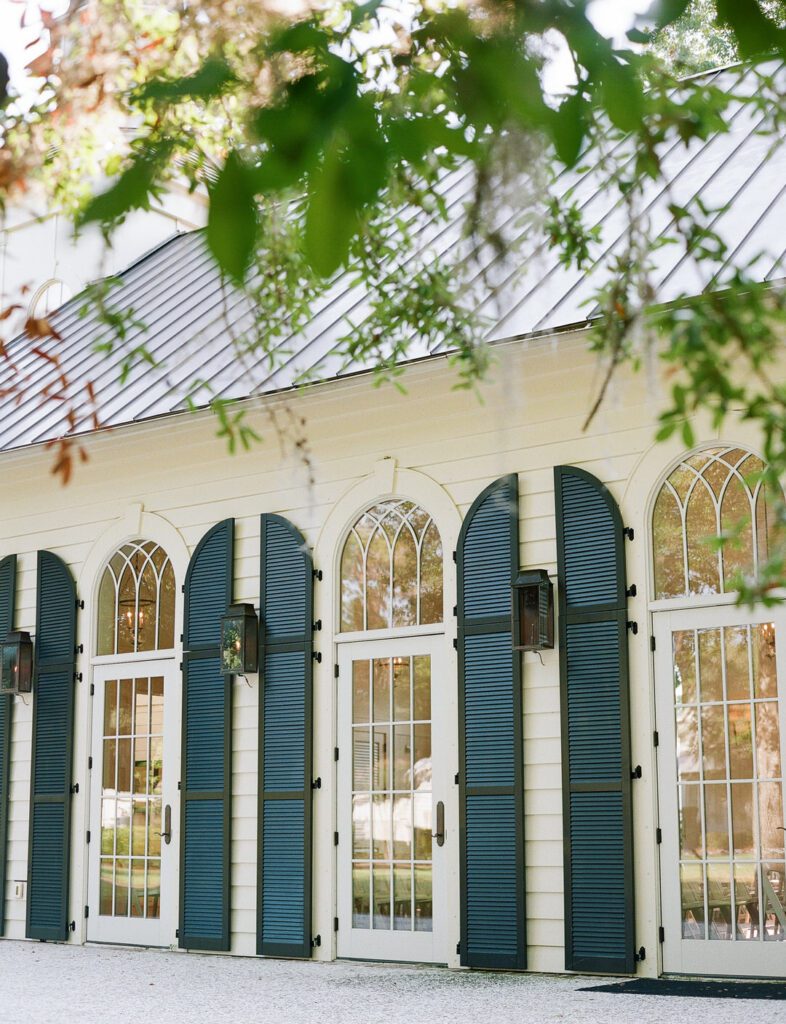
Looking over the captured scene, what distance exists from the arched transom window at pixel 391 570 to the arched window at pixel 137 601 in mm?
1563

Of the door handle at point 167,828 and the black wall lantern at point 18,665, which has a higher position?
the black wall lantern at point 18,665

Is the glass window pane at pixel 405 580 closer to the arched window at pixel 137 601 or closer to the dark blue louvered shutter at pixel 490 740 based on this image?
the dark blue louvered shutter at pixel 490 740

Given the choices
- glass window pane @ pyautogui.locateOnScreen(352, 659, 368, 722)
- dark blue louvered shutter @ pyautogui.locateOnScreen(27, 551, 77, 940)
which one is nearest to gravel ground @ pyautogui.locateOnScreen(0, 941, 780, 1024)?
dark blue louvered shutter @ pyautogui.locateOnScreen(27, 551, 77, 940)

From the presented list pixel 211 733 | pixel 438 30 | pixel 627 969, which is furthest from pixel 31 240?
pixel 438 30

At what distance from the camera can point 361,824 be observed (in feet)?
26.8

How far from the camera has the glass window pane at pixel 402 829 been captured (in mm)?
→ 7938

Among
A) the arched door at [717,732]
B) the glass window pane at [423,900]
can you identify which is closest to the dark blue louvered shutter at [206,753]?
the glass window pane at [423,900]

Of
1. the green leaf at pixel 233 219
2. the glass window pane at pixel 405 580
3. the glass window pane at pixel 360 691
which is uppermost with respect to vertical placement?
the glass window pane at pixel 405 580

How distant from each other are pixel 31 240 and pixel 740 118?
25.4 ft

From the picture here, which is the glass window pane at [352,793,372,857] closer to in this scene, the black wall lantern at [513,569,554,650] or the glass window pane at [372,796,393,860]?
the glass window pane at [372,796,393,860]

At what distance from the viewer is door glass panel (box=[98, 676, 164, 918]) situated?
910cm

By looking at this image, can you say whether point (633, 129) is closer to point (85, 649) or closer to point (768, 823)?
point (768, 823)

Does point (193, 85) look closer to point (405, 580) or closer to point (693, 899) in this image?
point (693, 899)

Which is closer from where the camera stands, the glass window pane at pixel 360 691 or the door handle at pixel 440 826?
the door handle at pixel 440 826
